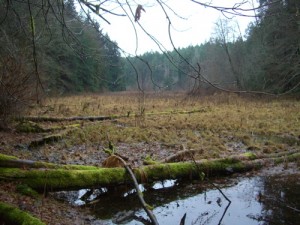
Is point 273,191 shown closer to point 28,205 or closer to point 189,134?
point 28,205

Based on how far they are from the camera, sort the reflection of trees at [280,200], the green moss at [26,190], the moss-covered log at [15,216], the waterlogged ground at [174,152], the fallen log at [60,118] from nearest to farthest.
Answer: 1. the moss-covered log at [15,216]
2. the reflection of trees at [280,200]
3. the waterlogged ground at [174,152]
4. the green moss at [26,190]
5. the fallen log at [60,118]

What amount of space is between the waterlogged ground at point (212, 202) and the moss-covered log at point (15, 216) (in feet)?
3.60

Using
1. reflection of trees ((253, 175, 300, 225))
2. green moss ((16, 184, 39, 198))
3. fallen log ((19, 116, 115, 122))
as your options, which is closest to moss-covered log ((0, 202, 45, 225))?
green moss ((16, 184, 39, 198))

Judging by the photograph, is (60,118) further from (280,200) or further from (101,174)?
(280,200)

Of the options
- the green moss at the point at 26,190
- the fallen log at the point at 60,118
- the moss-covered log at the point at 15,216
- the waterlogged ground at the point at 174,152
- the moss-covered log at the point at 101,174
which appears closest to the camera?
the moss-covered log at the point at 15,216

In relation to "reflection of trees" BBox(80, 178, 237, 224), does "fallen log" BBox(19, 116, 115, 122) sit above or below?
above

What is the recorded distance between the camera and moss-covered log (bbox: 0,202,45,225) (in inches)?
147

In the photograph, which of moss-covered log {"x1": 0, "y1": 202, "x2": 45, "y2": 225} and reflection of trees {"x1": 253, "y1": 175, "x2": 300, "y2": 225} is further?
reflection of trees {"x1": 253, "y1": 175, "x2": 300, "y2": 225}

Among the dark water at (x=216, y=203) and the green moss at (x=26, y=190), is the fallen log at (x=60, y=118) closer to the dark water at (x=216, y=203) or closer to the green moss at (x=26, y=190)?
the green moss at (x=26, y=190)

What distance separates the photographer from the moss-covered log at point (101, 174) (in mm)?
5016

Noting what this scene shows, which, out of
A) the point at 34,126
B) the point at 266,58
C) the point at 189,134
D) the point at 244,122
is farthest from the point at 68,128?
the point at 266,58

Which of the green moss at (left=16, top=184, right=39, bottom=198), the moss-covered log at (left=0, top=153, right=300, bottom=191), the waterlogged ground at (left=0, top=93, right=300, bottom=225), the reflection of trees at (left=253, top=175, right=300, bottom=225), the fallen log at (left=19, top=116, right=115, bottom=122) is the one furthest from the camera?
the fallen log at (left=19, top=116, right=115, bottom=122)

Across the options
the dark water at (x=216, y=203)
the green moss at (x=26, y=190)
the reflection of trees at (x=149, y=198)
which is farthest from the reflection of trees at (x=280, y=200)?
the green moss at (x=26, y=190)

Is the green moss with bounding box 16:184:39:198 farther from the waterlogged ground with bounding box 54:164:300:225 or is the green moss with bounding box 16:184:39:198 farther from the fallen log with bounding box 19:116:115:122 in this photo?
the fallen log with bounding box 19:116:115:122
